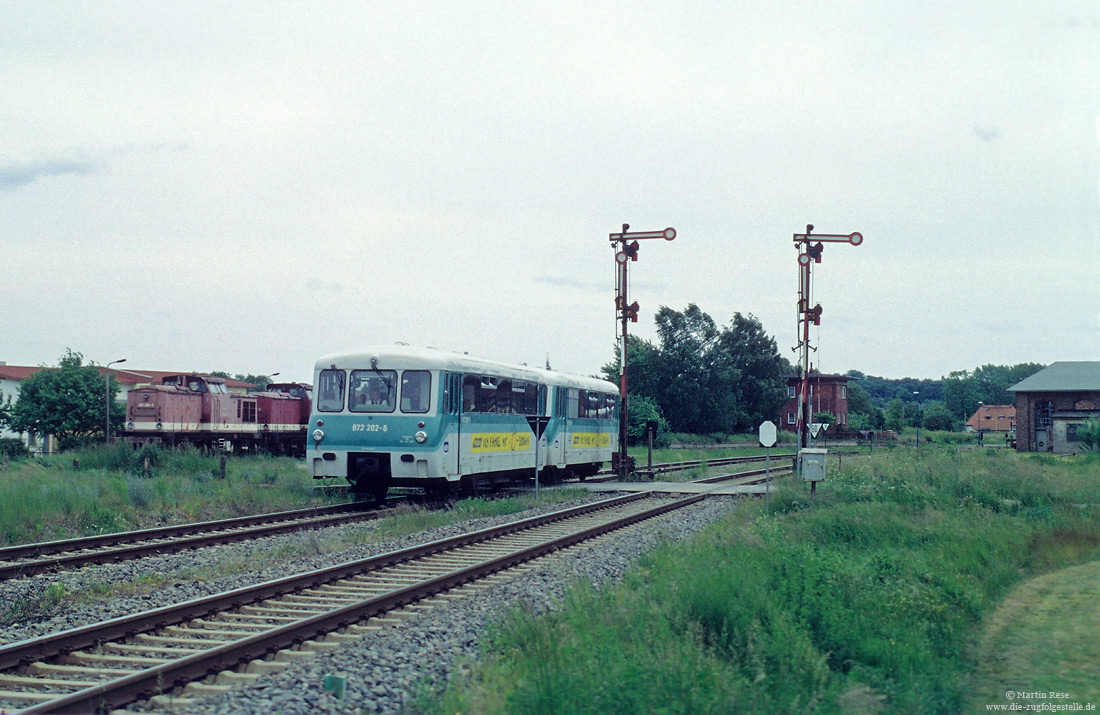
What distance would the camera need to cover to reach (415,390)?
1812 cm

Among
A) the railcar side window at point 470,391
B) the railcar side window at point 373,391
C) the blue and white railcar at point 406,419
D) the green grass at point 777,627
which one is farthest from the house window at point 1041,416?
the railcar side window at point 373,391

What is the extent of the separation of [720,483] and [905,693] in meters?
21.8

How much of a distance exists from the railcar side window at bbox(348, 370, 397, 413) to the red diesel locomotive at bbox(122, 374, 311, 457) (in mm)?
16546

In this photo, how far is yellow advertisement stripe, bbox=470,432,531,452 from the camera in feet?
64.8

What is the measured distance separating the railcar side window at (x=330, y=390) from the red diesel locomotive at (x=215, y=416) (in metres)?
15.9

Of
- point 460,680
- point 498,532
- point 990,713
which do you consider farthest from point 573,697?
point 498,532

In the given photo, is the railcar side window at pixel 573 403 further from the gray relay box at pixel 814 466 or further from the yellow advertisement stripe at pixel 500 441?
the gray relay box at pixel 814 466

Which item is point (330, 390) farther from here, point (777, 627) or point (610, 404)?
point (777, 627)

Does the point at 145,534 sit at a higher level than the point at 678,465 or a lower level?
higher

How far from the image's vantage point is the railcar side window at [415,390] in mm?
18062

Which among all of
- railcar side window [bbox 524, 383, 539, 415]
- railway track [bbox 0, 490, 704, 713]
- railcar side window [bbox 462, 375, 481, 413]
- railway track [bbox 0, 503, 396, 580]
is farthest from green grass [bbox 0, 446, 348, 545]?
railway track [bbox 0, 490, 704, 713]

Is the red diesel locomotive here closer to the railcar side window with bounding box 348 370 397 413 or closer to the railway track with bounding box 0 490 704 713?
the railcar side window with bounding box 348 370 397 413

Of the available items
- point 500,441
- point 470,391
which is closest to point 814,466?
point 500,441

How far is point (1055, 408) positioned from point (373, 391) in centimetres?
4842
